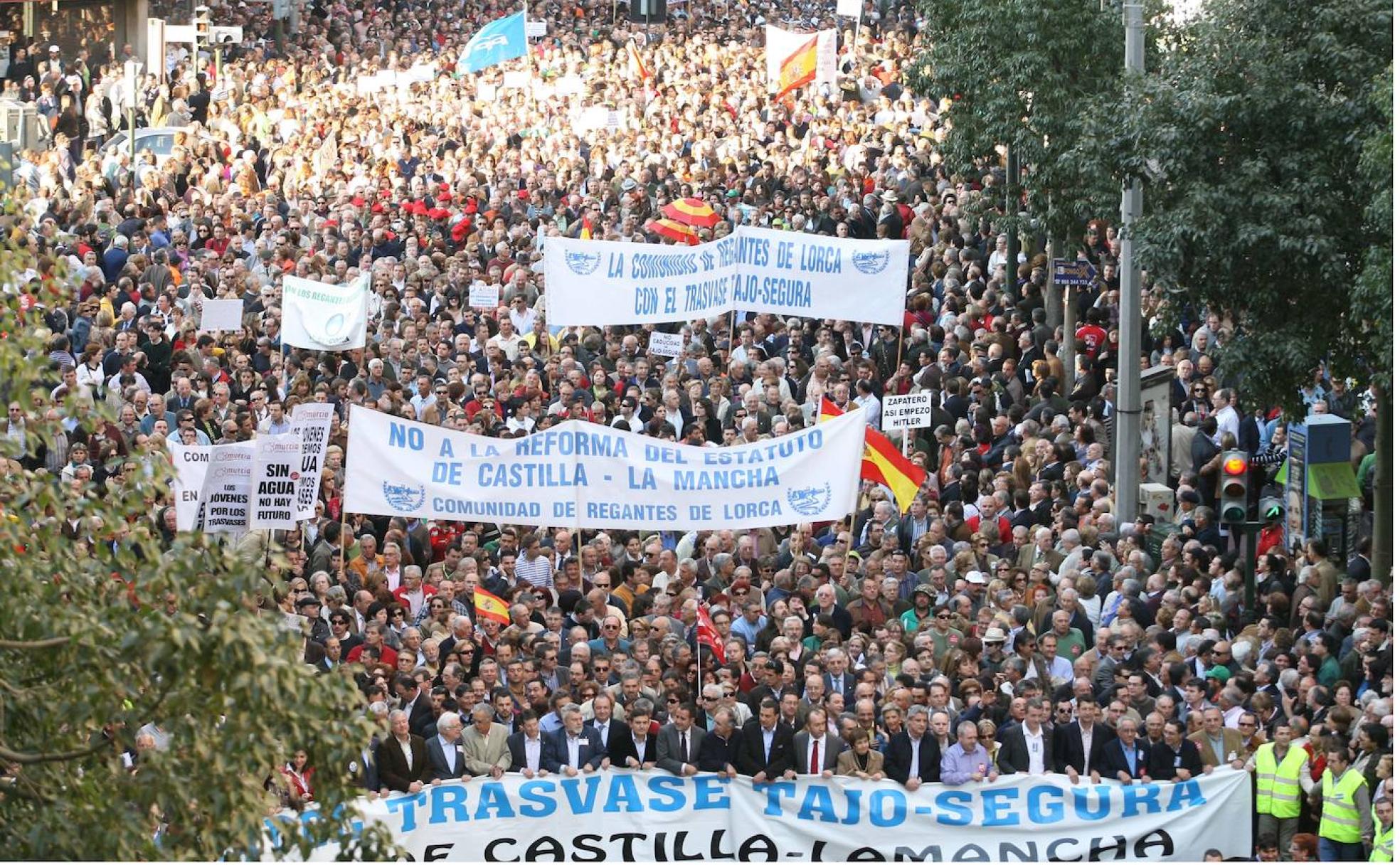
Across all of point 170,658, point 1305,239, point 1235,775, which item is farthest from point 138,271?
point 170,658

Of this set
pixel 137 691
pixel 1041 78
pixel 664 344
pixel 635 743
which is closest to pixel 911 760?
pixel 635 743

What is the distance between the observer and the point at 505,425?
22.0m

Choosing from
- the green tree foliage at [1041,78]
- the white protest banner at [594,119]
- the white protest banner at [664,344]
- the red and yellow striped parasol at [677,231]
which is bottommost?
the white protest banner at [664,344]

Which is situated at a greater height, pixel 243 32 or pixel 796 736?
pixel 243 32

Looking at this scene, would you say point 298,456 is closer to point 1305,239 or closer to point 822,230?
point 1305,239

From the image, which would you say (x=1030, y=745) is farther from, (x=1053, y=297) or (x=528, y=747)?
(x=1053, y=297)

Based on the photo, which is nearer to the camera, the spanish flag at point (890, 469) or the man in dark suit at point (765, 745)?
the man in dark suit at point (765, 745)

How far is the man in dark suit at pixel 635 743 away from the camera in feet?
48.6

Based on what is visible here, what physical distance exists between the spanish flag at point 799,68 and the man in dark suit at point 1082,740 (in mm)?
21826

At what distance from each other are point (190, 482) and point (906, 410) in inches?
227

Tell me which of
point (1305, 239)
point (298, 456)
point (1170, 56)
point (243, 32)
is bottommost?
point (298, 456)

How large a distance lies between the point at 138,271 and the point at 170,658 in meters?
19.9

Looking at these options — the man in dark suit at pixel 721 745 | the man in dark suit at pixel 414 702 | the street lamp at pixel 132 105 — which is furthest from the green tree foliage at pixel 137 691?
the street lamp at pixel 132 105

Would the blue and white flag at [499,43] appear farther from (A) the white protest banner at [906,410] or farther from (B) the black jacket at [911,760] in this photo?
(B) the black jacket at [911,760]
